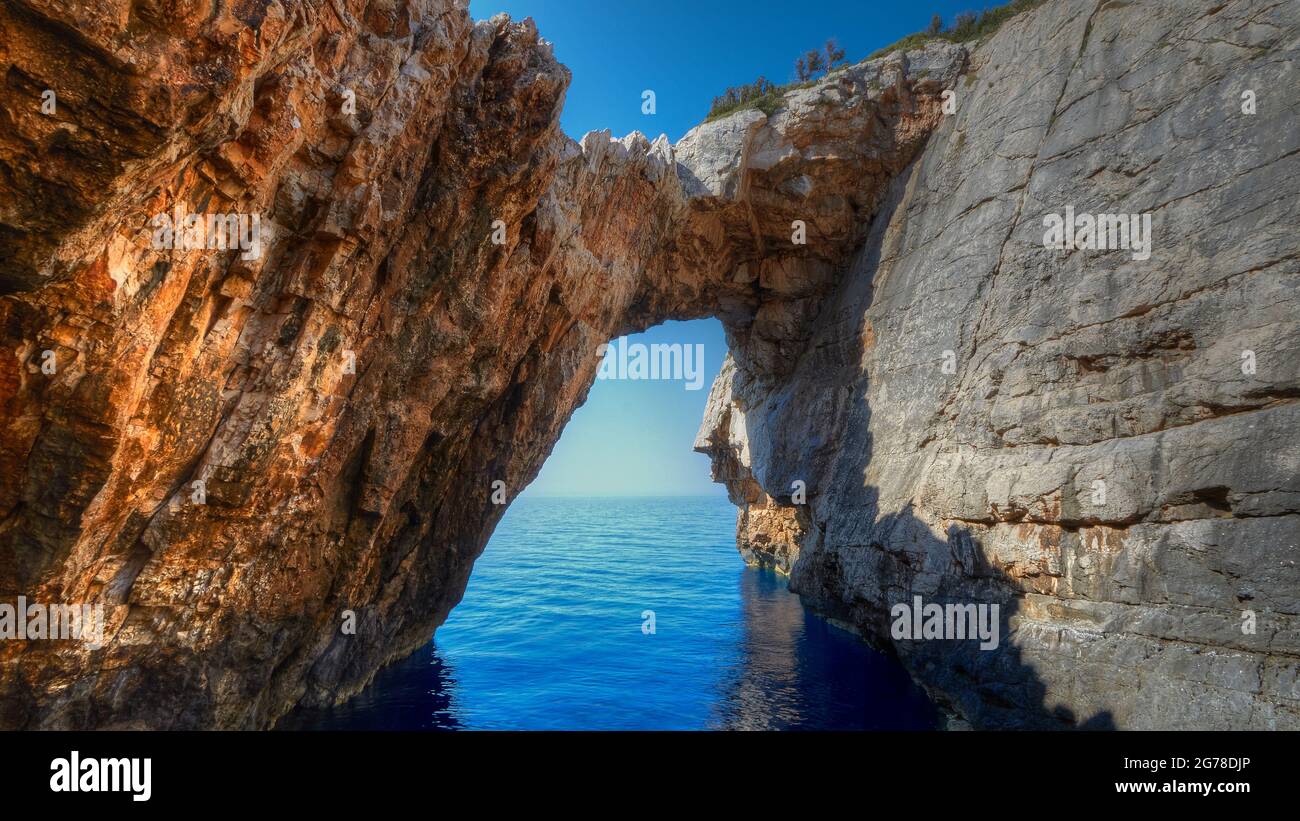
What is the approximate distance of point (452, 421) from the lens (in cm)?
→ 2091

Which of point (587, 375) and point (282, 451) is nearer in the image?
point (282, 451)

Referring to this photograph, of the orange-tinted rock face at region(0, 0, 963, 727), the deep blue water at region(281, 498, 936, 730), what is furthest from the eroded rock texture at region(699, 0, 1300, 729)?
the orange-tinted rock face at region(0, 0, 963, 727)

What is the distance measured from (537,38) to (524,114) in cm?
234

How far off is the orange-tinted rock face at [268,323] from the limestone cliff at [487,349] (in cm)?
7

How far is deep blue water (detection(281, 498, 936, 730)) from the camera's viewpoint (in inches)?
794

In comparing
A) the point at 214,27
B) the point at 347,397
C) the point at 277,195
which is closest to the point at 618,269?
the point at 347,397

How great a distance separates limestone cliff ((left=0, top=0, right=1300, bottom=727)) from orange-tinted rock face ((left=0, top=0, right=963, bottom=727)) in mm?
71

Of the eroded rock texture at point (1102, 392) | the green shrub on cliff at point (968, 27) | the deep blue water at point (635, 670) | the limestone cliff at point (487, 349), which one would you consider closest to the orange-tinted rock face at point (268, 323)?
the limestone cliff at point (487, 349)

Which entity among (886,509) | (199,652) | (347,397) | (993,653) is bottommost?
(993,653)

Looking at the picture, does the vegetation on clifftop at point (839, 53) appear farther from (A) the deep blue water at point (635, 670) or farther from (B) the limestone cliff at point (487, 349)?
(A) the deep blue water at point (635, 670)

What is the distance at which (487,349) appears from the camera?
19938 mm

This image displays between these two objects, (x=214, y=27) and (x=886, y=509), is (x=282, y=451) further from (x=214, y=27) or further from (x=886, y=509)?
(x=886, y=509)

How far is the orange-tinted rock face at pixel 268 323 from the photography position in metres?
8.47

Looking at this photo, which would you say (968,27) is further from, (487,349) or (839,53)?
(487,349)
